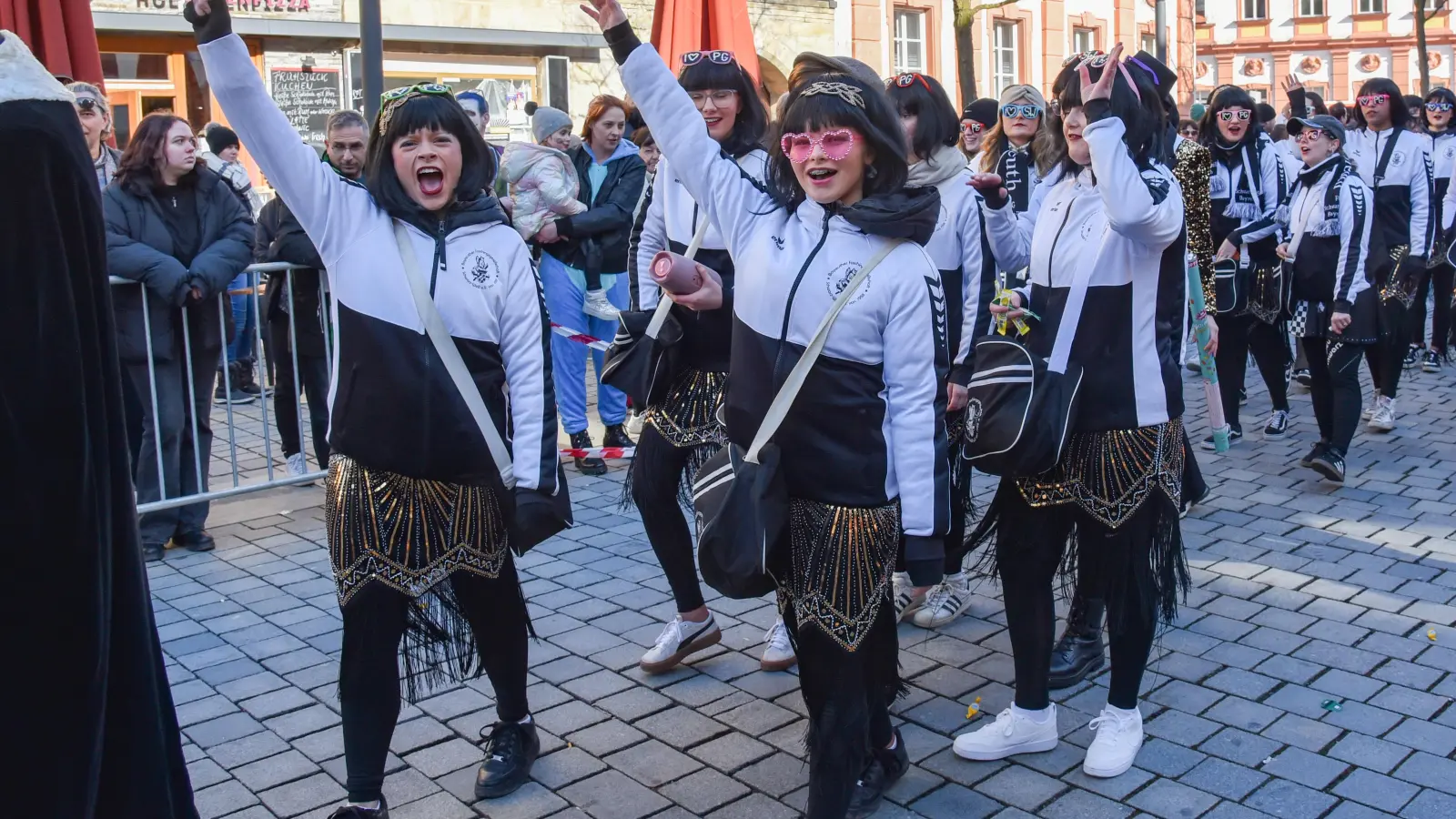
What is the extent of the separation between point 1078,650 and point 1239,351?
411 centimetres

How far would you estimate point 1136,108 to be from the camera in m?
3.81

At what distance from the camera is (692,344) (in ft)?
14.4

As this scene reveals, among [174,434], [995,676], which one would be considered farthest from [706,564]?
[174,434]

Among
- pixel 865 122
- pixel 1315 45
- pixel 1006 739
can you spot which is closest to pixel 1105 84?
pixel 865 122

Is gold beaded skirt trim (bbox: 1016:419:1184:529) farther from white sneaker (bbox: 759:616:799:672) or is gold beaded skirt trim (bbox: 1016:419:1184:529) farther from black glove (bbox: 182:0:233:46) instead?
black glove (bbox: 182:0:233:46)

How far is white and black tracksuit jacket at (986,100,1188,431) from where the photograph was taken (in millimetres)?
3695

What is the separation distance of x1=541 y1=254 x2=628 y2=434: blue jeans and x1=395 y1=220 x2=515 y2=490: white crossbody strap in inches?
168

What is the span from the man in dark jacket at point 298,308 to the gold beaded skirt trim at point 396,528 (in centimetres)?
349

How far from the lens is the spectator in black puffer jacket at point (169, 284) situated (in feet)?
20.5

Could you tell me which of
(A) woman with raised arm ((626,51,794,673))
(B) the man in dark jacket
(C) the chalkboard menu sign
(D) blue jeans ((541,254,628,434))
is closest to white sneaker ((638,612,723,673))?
(A) woman with raised arm ((626,51,794,673))

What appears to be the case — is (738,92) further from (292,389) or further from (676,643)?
(292,389)

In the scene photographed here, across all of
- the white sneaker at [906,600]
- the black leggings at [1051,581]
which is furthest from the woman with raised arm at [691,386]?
the black leggings at [1051,581]

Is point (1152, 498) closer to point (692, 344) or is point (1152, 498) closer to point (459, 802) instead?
point (692, 344)

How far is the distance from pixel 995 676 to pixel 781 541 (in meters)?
1.57
